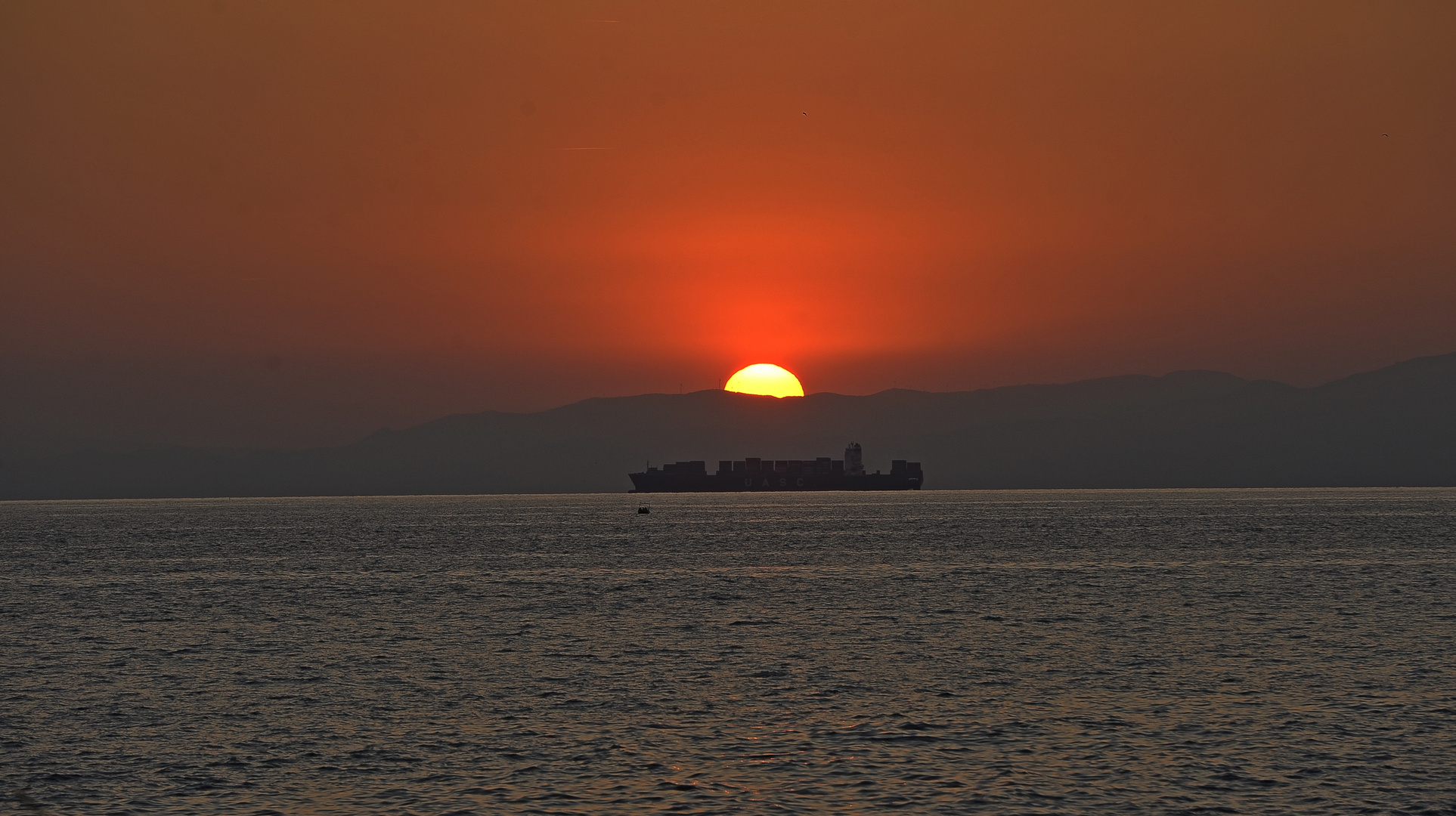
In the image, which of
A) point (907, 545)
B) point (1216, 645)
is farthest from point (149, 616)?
point (907, 545)

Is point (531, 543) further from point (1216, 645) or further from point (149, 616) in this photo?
point (1216, 645)

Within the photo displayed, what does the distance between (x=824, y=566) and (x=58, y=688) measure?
2345 inches

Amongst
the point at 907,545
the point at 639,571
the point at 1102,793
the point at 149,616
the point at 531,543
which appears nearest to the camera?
the point at 1102,793

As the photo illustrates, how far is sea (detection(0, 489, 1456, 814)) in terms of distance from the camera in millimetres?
Answer: 23281

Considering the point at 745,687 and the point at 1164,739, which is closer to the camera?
the point at 1164,739

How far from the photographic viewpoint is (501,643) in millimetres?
45344

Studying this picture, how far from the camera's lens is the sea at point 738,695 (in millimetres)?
23281

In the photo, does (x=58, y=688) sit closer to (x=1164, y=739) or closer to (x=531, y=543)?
(x=1164, y=739)

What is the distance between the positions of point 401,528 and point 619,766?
169105mm

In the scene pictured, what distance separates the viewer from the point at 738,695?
33375mm

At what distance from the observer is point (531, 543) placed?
435 ft

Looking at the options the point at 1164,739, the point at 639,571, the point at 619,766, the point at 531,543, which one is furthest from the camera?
the point at 531,543

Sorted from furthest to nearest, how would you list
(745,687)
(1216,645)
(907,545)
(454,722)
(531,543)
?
(531,543), (907,545), (1216,645), (745,687), (454,722)

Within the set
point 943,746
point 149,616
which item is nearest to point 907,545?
point 149,616
